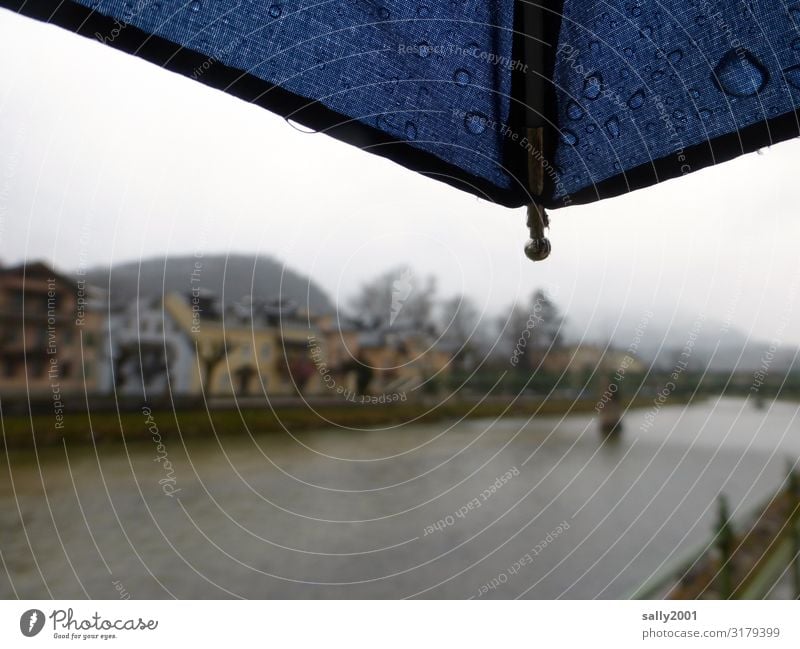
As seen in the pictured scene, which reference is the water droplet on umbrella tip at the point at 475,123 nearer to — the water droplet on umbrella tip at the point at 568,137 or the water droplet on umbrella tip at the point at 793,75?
the water droplet on umbrella tip at the point at 568,137

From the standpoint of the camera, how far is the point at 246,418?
837mm

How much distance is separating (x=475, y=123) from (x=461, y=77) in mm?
35

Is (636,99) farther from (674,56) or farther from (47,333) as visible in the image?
(47,333)

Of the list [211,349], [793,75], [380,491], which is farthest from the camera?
[380,491]

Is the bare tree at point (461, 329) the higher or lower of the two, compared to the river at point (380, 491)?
higher

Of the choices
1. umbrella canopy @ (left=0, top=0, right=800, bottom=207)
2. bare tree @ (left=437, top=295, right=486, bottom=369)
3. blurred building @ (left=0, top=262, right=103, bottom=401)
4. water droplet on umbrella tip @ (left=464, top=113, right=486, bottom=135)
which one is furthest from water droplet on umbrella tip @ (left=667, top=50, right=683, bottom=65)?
blurred building @ (left=0, top=262, right=103, bottom=401)

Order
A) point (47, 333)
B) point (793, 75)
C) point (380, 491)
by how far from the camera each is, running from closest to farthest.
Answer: point (793, 75), point (47, 333), point (380, 491)

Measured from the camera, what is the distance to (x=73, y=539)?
5.72 feet

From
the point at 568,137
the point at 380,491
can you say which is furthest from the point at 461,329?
the point at 380,491

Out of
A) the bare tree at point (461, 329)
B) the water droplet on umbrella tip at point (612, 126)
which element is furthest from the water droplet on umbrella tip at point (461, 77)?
the bare tree at point (461, 329)

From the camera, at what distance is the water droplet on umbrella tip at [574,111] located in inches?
16.0

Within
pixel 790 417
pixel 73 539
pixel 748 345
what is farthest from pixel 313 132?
pixel 73 539

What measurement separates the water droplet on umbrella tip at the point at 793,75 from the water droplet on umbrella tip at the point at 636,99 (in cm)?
9
